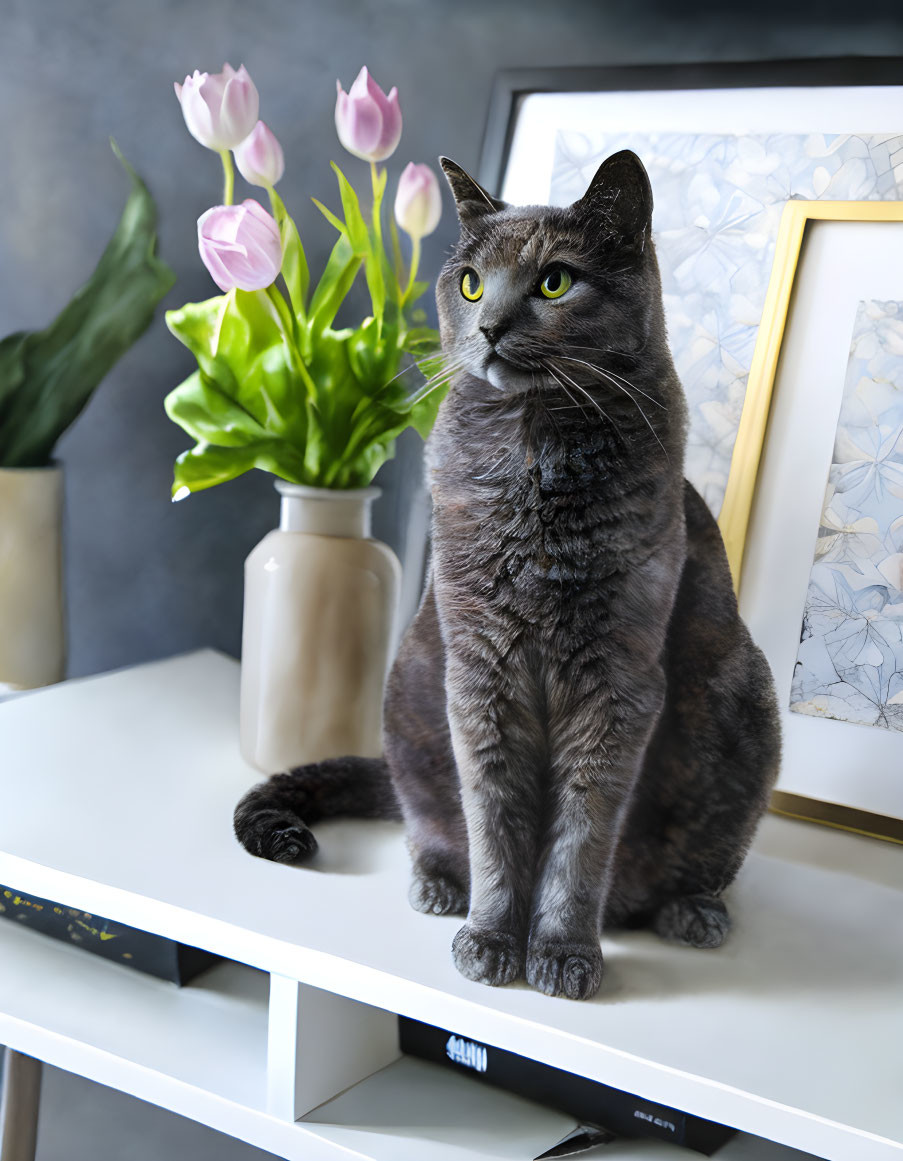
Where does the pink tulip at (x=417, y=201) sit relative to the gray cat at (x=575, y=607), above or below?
above

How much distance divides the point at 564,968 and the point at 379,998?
0.12 m

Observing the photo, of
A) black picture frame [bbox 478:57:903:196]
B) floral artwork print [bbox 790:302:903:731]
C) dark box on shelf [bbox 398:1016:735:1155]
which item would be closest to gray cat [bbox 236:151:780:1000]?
dark box on shelf [bbox 398:1016:735:1155]

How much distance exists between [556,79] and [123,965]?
957 millimetres

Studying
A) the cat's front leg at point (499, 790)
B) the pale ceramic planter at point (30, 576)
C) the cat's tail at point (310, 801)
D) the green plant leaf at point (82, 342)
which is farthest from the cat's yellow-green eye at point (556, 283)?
→ the pale ceramic planter at point (30, 576)

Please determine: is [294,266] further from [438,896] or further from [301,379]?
[438,896]

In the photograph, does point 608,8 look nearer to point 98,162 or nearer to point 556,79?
point 556,79

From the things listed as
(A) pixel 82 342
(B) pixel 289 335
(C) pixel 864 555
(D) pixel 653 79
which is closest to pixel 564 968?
(C) pixel 864 555

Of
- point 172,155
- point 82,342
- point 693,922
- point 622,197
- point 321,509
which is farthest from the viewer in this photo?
point 172,155

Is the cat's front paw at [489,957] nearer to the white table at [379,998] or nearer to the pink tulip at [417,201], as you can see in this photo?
the white table at [379,998]

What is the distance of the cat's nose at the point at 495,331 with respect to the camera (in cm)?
63

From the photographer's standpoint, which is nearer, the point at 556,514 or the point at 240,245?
the point at 556,514

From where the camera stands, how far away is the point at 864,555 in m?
0.92

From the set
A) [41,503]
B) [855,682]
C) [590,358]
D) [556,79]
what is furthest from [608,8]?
[41,503]

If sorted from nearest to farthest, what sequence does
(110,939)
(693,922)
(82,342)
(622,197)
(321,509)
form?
1. (622,197)
2. (693,922)
3. (110,939)
4. (321,509)
5. (82,342)
